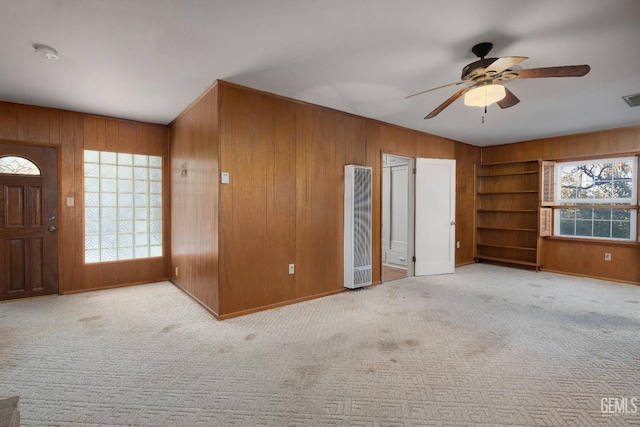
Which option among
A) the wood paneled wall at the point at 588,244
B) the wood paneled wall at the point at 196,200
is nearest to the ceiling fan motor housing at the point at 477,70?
the wood paneled wall at the point at 196,200

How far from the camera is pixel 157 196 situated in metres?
4.71

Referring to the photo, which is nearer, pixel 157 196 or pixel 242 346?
pixel 242 346

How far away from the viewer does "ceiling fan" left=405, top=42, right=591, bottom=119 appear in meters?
2.08

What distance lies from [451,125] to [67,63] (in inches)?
185

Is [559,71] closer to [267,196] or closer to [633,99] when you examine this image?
[633,99]

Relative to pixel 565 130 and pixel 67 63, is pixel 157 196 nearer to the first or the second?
pixel 67 63

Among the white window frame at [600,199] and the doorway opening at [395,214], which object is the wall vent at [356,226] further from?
the white window frame at [600,199]

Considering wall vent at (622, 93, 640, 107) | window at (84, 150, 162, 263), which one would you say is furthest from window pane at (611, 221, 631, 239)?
window at (84, 150, 162, 263)

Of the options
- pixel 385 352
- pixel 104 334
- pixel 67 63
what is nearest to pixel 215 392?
pixel 385 352

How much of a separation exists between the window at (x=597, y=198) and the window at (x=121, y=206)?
22.3ft

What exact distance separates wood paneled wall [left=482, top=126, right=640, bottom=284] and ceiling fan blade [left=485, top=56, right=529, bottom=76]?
4.05 meters

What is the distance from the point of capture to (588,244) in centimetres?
508

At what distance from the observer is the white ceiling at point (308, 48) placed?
1.95 metres

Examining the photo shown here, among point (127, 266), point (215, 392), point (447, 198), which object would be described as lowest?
point (215, 392)
